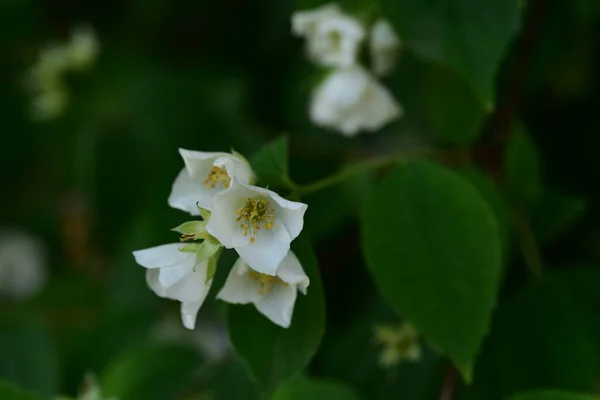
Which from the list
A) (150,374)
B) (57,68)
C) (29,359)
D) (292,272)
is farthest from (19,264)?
(292,272)

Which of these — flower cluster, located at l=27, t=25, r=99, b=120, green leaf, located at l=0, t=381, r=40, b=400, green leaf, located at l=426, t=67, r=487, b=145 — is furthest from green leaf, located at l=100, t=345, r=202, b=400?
flower cluster, located at l=27, t=25, r=99, b=120

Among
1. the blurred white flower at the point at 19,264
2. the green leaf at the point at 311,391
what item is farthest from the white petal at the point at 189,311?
the blurred white flower at the point at 19,264

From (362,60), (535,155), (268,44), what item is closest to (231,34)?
(268,44)

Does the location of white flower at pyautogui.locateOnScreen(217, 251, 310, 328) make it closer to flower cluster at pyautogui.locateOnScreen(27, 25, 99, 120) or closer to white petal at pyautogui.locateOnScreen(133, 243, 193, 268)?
white petal at pyautogui.locateOnScreen(133, 243, 193, 268)

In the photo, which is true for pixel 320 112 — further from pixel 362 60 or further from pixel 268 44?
pixel 268 44

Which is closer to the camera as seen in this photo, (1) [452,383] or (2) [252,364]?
(2) [252,364]

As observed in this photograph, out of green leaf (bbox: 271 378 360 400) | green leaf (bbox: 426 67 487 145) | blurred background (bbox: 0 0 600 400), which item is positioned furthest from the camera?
blurred background (bbox: 0 0 600 400)

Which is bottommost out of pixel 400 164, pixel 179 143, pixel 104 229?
pixel 104 229

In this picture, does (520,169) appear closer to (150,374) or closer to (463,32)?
(463,32)
